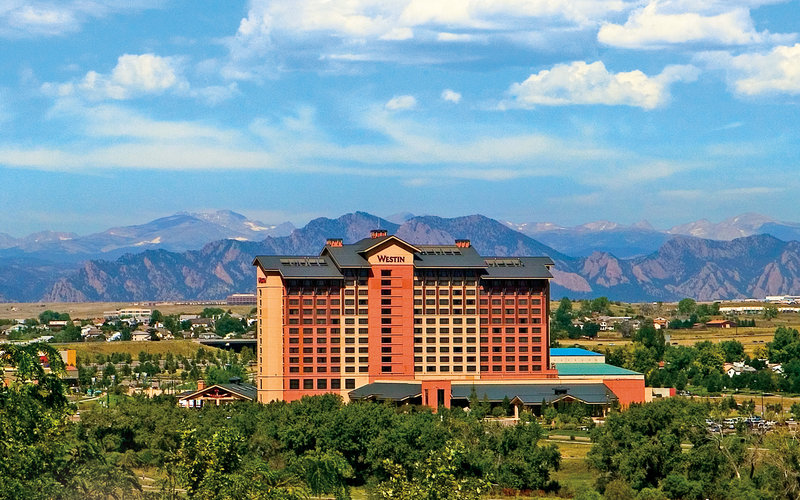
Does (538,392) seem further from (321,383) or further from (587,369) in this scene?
(321,383)

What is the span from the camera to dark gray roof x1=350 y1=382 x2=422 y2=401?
15950cm

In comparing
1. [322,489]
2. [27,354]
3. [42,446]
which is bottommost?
[322,489]

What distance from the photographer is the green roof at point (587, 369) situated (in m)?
169

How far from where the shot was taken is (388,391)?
16212cm

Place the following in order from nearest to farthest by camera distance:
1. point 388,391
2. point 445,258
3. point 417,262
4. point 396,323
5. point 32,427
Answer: point 32,427, point 388,391, point 396,323, point 417,262, point 445,258

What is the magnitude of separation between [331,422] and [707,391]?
277ft

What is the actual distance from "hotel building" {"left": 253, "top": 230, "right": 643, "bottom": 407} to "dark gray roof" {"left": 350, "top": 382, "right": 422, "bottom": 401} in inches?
14.8

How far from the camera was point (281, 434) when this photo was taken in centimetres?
11600

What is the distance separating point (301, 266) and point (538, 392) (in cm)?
3456

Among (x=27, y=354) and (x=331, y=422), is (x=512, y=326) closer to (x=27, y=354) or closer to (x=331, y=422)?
(x=331, y=422)

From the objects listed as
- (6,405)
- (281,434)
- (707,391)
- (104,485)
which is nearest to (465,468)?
(281,434)

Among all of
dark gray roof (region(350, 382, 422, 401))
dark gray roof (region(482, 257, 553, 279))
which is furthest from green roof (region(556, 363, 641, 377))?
dark gray roof (region(350, 382, 422, 401))

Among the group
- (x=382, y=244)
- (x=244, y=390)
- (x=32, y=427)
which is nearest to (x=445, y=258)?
(x=382, y=244)

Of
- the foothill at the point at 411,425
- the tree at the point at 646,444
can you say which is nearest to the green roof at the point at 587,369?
the foothill at the point at 411,425
